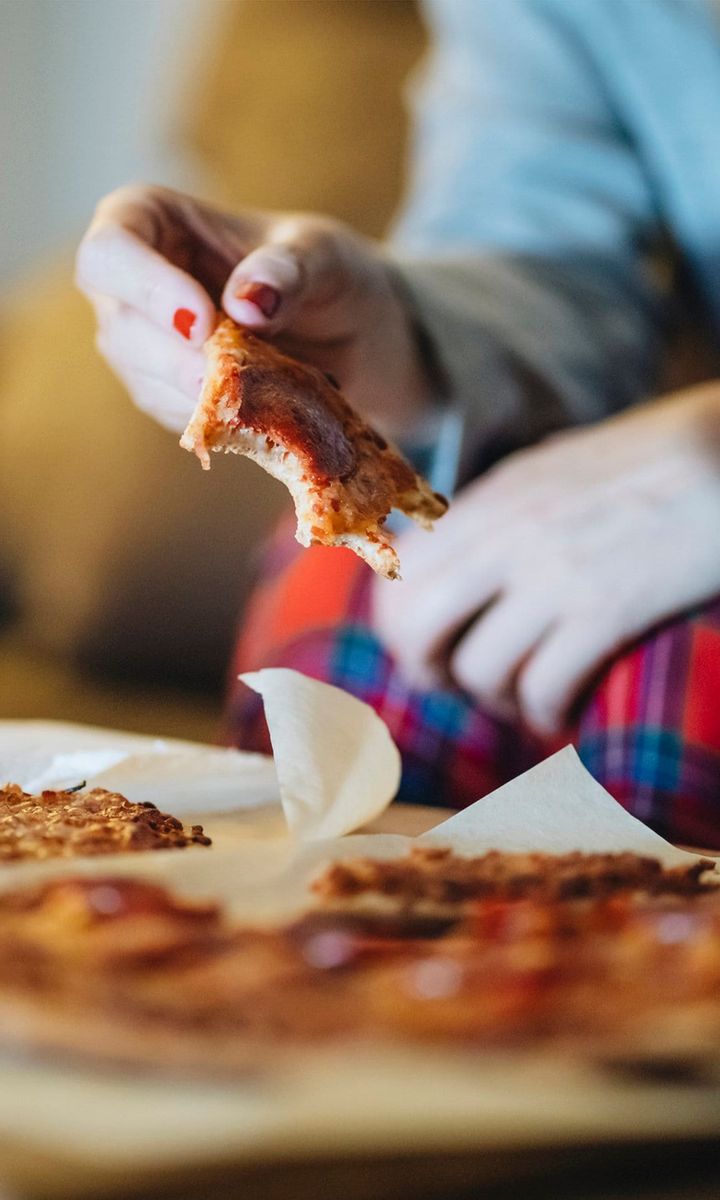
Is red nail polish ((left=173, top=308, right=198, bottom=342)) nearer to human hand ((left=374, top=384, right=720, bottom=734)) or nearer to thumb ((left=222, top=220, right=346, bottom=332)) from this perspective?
thumb ((left=222, top=220, right=346, bottom=332))

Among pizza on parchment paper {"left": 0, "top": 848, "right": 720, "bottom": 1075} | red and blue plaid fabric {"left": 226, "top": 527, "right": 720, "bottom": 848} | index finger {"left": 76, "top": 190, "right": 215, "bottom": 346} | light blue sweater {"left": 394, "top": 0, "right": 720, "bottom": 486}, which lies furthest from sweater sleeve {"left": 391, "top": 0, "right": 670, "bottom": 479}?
pizza on parchment paper {"left": 0, "top": 848, "right": 720, "bottom": 1075}

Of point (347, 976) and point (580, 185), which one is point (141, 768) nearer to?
point (347, 976)

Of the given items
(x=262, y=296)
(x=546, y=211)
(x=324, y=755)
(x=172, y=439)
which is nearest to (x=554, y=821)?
(x=324, y=755)

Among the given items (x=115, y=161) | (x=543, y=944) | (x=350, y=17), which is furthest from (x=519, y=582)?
(x=115, y=161)

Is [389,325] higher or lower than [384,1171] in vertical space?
higher

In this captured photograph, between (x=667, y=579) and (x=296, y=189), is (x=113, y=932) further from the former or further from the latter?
(x=296, y=189)
